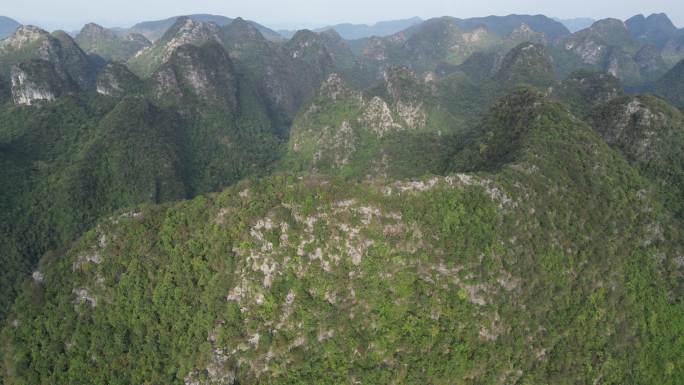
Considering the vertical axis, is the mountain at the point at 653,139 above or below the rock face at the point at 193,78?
below

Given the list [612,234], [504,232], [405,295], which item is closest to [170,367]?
[405,295]

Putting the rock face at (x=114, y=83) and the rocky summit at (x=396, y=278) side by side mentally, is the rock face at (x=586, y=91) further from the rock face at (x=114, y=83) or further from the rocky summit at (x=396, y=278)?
the rock face at (x=114, y=83)

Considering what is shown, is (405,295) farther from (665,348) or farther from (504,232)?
(665,348)

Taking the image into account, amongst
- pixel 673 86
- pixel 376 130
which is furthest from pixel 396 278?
pixel 673 86

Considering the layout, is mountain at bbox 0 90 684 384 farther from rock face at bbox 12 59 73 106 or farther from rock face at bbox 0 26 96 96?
rock face at bbox 0 26 96 96

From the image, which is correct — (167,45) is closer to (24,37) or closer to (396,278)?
(24,37)

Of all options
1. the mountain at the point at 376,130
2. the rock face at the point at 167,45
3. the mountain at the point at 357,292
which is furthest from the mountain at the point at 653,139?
the rock face at the point at 167,45
